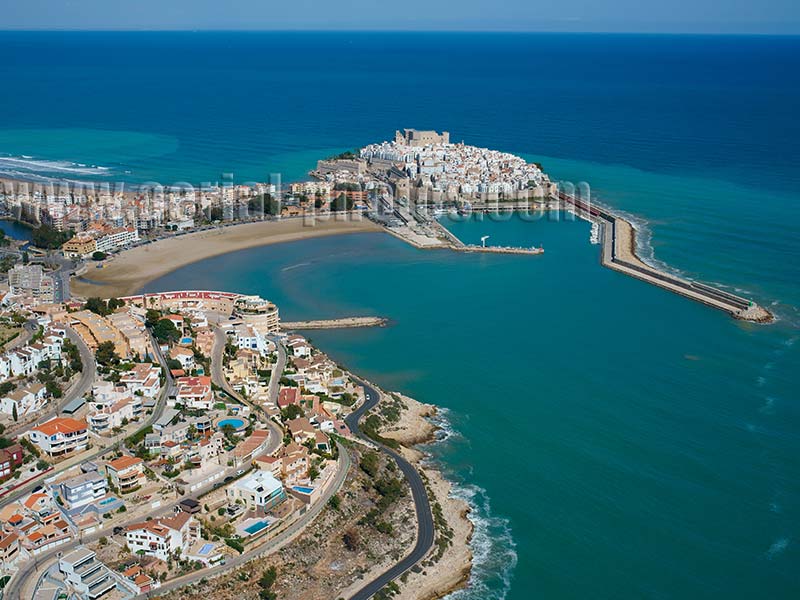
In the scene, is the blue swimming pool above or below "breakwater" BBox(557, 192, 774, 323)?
below

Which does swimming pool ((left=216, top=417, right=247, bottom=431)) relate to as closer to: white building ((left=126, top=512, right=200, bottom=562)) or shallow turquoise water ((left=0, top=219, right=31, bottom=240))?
white building ((left=126, top=512, right=200, bottom=562))

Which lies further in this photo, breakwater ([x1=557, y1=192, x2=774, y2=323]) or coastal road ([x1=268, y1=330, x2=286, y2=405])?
breakwater ([x1=557, y1=192, x2=774, y2=323])

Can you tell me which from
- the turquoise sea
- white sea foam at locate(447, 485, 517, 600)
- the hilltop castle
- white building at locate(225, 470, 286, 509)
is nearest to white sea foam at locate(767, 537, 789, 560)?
the turquoise sea

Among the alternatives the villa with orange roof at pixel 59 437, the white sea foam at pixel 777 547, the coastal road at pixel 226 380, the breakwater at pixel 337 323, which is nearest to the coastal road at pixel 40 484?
Answer: the villa with orange roof at pixel 59 437

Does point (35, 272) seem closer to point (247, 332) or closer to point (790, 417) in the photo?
point (247, 332)

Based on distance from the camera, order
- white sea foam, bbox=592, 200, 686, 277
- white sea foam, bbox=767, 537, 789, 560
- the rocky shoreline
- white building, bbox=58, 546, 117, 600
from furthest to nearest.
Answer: white sea foam, bbox=592, 200, 686, 277, white sea foam, bbox=767, 537, 789, 560, the rocky shoreline, white building, bbox=58, 546, 117, 600

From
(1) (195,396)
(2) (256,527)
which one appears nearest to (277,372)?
(1) (195,396)

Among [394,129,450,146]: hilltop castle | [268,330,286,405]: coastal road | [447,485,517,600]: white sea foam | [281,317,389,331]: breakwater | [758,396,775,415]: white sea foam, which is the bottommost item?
[447,485,517,600]: white sea foam

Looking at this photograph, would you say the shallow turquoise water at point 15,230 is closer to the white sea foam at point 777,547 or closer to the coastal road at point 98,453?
the coastal road at point 98,453
